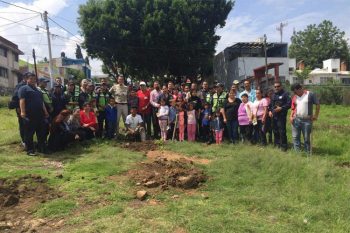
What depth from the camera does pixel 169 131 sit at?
12117mm

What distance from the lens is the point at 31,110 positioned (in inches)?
382

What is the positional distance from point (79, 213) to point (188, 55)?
2634 cm

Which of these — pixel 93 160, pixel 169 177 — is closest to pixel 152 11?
pixel 93 160

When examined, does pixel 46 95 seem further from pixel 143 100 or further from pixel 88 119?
pixel 143 100

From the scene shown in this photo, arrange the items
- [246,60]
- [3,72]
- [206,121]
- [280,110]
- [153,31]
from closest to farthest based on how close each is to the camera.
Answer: [280,110], [206,121], [153,31], [246,60], [3,72]

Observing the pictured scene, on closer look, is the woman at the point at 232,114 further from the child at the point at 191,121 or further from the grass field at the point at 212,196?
the grass field at the point at 212,196

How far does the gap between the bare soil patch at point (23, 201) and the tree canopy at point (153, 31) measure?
22463 millimetres

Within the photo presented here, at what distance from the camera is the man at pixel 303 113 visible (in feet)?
31.7

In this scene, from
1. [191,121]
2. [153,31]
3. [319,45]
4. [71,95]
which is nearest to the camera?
[71,95]

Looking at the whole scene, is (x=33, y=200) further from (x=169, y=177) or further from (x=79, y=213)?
(x=169, y=177)

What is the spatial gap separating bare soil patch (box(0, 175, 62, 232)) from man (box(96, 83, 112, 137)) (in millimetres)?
4443

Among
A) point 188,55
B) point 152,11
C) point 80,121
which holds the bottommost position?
point 80,121

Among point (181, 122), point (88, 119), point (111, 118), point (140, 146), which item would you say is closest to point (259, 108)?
point (181, 122)

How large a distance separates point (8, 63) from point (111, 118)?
134 ft
